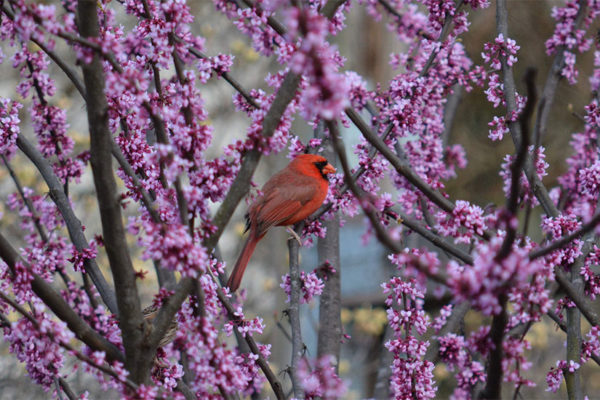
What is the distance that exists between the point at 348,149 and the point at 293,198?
437 centimetres

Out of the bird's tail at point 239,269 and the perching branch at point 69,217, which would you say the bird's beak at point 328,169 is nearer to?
the bird's tail at point 239,269

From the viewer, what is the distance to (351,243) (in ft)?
35.4

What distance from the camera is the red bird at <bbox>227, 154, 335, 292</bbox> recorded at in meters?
4.02

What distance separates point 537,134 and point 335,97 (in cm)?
56

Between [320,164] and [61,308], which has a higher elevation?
[320,164]

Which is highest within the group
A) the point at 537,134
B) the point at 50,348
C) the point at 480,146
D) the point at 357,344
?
the point at 480,146

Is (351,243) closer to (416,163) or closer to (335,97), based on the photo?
(416,163)

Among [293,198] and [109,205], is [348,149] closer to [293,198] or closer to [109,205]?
[293,198]

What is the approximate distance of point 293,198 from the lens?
13.2 ft

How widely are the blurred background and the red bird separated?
499mm

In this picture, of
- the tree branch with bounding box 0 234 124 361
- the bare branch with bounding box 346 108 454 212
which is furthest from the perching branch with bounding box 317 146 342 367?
the tree branch with bounding box 0 234 124 361

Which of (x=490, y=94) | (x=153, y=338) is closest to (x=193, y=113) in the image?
(x=153, y=338)

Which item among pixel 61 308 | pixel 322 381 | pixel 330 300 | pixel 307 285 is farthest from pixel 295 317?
pixel 61 308

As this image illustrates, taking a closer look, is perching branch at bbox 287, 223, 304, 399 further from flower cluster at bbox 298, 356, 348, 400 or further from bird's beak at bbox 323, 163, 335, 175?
bird's beak at bbox 323, 163, 335, 175
